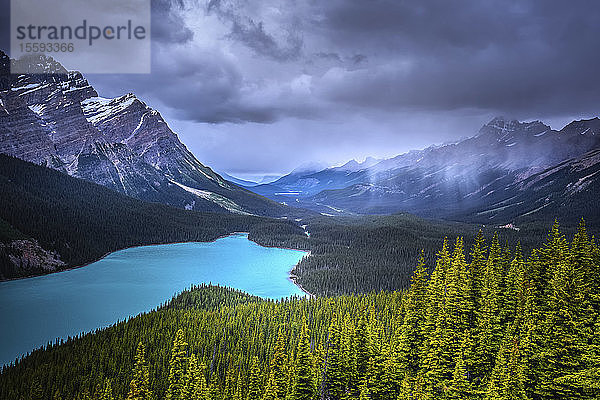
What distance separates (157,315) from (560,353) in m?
76.6

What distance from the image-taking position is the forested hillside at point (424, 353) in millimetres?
39188

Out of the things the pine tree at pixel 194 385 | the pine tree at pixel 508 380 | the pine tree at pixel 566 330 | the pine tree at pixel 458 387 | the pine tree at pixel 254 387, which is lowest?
the pine tree at pixel 254 387

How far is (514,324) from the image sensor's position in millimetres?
45625

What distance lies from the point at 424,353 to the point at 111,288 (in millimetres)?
108603

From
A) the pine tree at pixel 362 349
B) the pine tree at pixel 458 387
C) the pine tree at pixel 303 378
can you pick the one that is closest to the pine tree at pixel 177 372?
the pine tree at pixel 303 378

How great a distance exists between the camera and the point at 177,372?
57750 millimetres

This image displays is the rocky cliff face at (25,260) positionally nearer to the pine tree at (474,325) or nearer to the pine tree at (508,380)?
the pine tree at (474,325)

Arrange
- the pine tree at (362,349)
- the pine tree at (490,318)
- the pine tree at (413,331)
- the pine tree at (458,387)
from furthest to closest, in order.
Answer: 1. the pine tree at (362,349)
2. the pine tree at (413,331)
3. the pine tree at (490,318)
4. the pine tree at (458,387)

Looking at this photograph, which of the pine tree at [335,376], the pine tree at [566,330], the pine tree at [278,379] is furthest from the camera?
the pine tree at [335,376]

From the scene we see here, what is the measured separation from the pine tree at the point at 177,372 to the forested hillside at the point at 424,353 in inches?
11.2

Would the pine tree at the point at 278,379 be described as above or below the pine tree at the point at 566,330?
below

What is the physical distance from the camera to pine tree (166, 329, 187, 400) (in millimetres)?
52031

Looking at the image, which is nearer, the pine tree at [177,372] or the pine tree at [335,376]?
the pine tree at [177,372]

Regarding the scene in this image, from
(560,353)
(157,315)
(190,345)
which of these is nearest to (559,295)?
(560,353)
